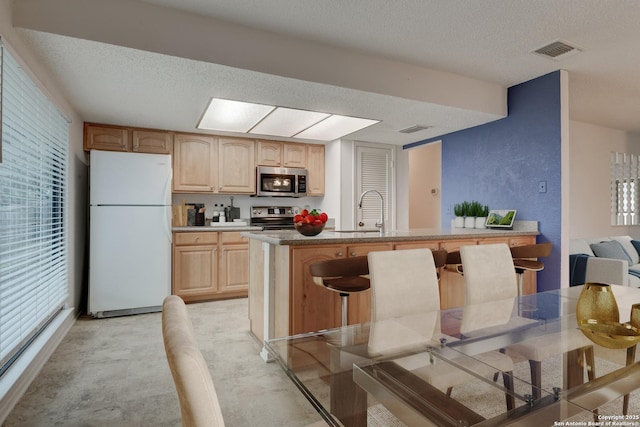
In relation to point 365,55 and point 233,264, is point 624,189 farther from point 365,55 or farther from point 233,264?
point 233,264

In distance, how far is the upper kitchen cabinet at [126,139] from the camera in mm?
4117

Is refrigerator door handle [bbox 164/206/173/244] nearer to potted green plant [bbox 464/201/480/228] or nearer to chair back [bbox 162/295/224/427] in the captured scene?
potted green plant [bbox 464/201/480/228]

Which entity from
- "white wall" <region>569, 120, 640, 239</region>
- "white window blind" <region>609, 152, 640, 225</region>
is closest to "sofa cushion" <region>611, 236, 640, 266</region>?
"white wall" <region>569, 120, 640, 239</region>

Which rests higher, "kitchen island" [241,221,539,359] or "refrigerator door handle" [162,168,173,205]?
"refrigerator door handle" [162,168,173,205]

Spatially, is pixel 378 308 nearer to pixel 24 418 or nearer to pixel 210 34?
pixel 24 418

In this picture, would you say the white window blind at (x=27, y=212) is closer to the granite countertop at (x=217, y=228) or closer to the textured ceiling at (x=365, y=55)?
the textured ceiling at (x=365, y=55)

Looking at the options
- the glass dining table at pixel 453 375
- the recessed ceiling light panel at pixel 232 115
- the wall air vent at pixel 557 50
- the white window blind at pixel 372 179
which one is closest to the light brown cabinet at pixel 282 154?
the recessed ceiling light panel at pixel 232 115

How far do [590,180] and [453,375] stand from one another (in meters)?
5.64

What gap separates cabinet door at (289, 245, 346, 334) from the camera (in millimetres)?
2422

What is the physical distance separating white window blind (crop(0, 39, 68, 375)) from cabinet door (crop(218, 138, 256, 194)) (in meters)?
1.89

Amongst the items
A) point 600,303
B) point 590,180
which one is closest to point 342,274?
point 600,303

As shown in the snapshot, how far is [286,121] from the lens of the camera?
4.06 meters

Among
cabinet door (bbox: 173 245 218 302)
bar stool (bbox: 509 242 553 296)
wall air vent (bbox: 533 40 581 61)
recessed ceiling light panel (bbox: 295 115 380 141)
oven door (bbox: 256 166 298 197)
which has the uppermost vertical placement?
wall air vent (bbox: 533 40 581 61)

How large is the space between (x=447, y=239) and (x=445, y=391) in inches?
85.0
